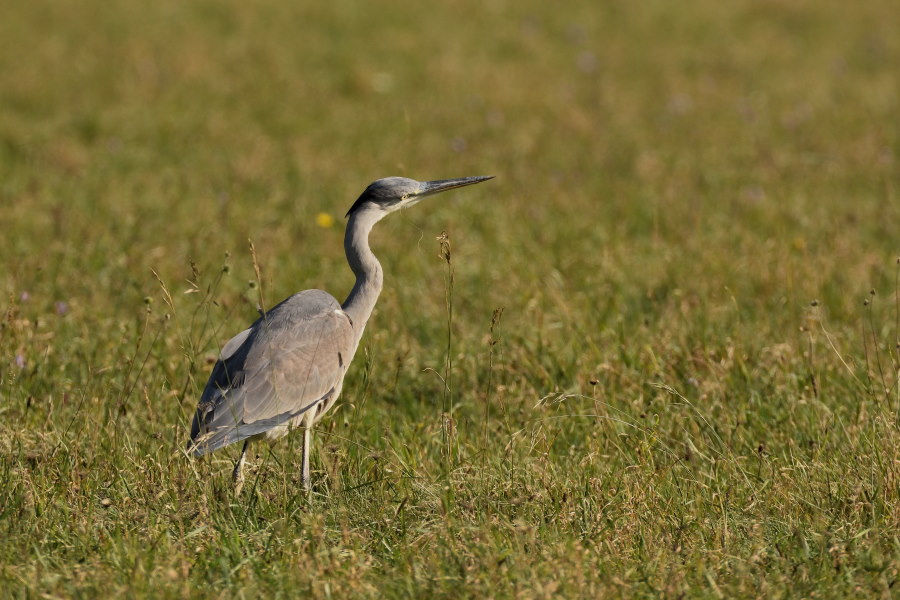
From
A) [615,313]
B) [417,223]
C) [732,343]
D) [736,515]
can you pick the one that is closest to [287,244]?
[417,223]

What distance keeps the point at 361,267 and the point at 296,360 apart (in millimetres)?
484

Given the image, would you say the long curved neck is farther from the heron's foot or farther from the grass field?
the heron's foot

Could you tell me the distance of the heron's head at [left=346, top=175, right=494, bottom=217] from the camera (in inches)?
186

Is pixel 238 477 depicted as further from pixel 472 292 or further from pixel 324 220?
pixel 324 220

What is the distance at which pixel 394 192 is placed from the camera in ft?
15.5

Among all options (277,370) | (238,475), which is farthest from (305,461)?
(277,370)

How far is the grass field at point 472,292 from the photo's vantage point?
3.71m

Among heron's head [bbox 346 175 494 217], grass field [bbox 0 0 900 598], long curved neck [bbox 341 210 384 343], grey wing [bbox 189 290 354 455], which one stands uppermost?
heron's head [bbox 346 175 494 217]

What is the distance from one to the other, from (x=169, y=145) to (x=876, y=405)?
636cm

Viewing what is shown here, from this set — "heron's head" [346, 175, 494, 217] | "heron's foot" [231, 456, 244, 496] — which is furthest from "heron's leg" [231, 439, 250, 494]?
"heron's head" [346, 175, 494, 217]

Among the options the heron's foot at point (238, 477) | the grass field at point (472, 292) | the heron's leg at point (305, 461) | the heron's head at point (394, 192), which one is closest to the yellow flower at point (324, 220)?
the grass field at point (472, 292)

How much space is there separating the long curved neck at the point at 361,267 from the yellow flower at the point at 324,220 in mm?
2745

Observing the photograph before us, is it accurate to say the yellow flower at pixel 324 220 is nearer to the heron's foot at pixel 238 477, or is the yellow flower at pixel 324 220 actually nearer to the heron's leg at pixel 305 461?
the heron's leg at pixel 305 461

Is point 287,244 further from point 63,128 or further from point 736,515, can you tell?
point 736,515
